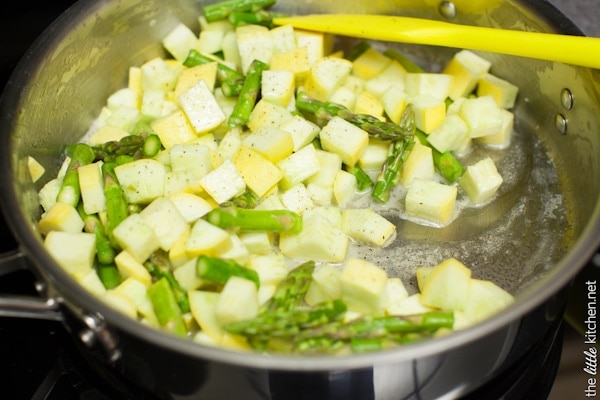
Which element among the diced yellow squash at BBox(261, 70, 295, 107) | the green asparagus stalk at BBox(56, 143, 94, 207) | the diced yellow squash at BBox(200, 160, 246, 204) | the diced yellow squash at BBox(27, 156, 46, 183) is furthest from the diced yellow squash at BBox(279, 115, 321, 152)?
the diced yellow squash at BBox(27, 156, 46, 183)

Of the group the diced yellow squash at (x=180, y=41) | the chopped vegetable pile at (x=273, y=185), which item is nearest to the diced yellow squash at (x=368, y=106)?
the chopped vegetable pile at (x=273, y=185)

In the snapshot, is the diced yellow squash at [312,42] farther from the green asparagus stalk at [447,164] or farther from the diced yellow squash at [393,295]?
the diced yellow squash at [393,295]

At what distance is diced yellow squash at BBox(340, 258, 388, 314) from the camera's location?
1606 millimetres

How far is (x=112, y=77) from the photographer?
225 centimetres

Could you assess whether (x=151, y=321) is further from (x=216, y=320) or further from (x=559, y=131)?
(x=559, y=131)

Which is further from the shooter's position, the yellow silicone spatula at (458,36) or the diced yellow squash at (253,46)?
the diced yellow squash at (253,46)

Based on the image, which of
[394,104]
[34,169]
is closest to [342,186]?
[394,104]

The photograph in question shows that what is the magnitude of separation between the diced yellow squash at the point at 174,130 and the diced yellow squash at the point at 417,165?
0.61 meters

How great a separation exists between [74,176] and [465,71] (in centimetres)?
119

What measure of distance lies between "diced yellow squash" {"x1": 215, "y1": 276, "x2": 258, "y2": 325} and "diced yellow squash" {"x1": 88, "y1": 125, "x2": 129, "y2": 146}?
0.69 metres

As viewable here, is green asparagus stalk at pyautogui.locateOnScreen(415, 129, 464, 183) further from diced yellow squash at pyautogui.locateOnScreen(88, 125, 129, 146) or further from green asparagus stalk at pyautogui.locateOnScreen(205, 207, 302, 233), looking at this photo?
diced yellow squash at pyautogui.locateOnScreen(88, 125, 129, 146)

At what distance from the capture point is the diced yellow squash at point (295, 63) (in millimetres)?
2164

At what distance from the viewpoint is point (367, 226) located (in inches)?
74.3

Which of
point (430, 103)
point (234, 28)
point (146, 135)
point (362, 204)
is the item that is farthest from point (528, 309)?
point (234, 28)
